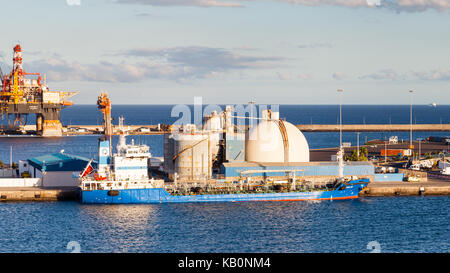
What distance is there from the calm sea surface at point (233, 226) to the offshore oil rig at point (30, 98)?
7807 centimetres

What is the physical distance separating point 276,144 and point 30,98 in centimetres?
8122

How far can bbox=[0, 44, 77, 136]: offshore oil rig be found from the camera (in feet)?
395

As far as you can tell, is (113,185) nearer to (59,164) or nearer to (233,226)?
(59,164)

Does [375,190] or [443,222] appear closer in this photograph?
[443,222]

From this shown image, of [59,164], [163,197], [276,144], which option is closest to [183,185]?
[163,197]

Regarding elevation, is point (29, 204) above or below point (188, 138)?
below

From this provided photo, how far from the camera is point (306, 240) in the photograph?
3588 cm

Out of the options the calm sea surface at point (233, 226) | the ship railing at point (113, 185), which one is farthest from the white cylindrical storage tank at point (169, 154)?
the calm sea surface at point (233, 226)

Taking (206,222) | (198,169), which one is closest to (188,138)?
(198,169)

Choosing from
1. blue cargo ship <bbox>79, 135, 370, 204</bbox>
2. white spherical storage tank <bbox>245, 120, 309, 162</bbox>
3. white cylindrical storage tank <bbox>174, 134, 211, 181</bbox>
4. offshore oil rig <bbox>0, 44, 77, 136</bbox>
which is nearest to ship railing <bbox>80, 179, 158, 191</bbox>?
blue cargo ship <bbox>79, 135, 370, 204</bbox>
